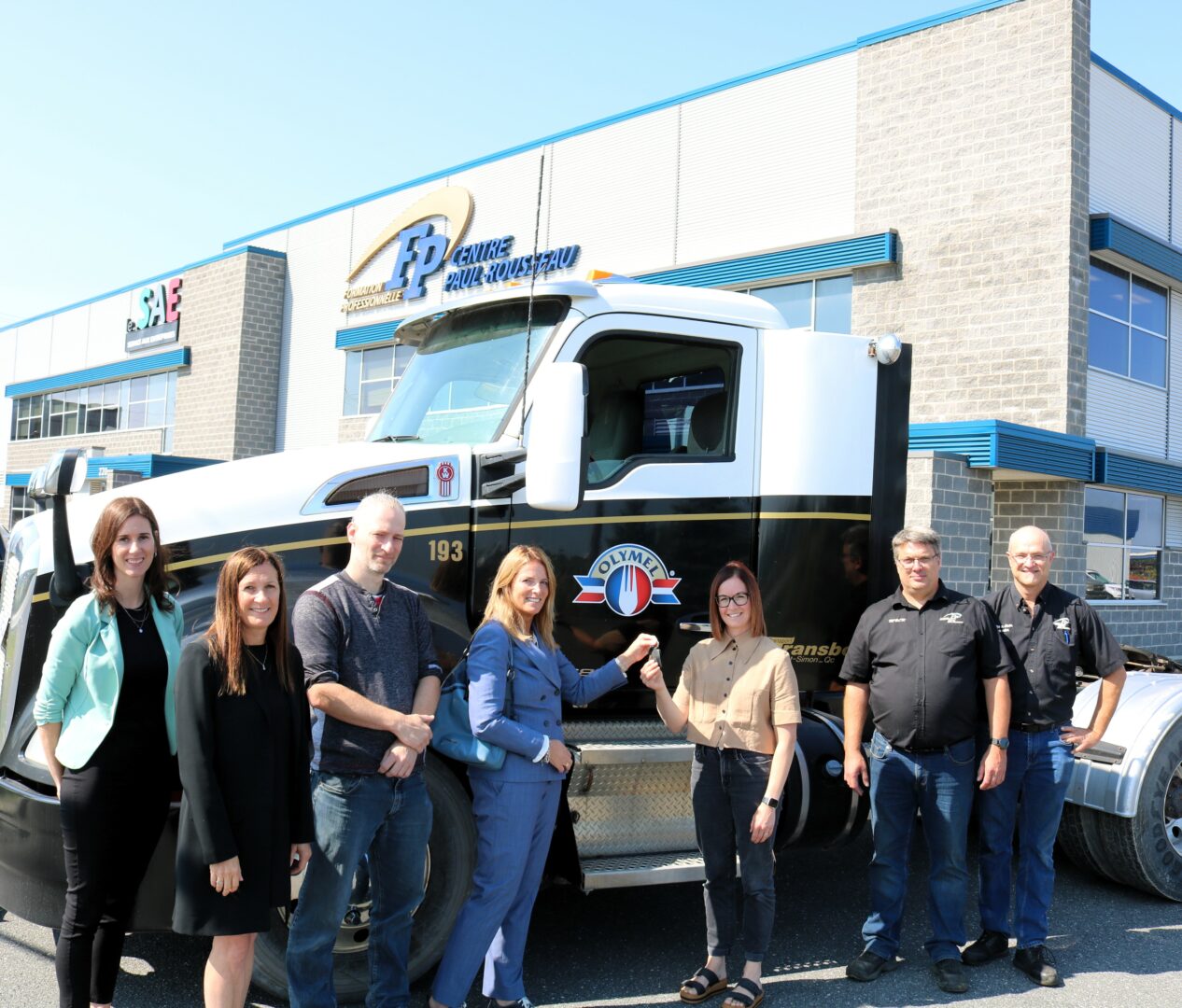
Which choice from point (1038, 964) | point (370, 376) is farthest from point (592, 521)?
point (370, 376)

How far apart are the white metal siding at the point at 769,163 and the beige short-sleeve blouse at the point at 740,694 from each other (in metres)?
13.6

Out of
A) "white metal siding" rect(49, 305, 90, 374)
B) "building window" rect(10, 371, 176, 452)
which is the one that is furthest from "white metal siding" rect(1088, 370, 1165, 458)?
"white metal siding" rect(49, 305, 90, 374)

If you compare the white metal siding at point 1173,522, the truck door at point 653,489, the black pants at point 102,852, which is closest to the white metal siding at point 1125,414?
the white metal siding at point 1173,522

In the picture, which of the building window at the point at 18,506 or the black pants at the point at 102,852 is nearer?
the black pants at the point at 102,852

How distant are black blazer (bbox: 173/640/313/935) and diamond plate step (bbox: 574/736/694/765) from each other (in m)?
1.47

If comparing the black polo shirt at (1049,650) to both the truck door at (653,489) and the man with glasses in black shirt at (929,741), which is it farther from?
the truck door at (653,489)

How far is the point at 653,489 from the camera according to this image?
4.96 m

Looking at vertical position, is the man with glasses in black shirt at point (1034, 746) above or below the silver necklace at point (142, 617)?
below

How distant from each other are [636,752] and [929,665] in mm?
1332

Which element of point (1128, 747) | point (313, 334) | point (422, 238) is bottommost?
point (1128, 747)

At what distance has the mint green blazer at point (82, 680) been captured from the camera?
361 cm

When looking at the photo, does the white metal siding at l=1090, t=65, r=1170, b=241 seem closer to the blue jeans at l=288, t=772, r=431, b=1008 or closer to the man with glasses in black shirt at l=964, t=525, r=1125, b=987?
the man with glasses in black shirt at l=964, t=525, r=1125, b=987

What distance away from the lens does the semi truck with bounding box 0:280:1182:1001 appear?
4.24 m

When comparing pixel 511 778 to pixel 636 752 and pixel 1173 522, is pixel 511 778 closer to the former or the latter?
pixel 636 752
